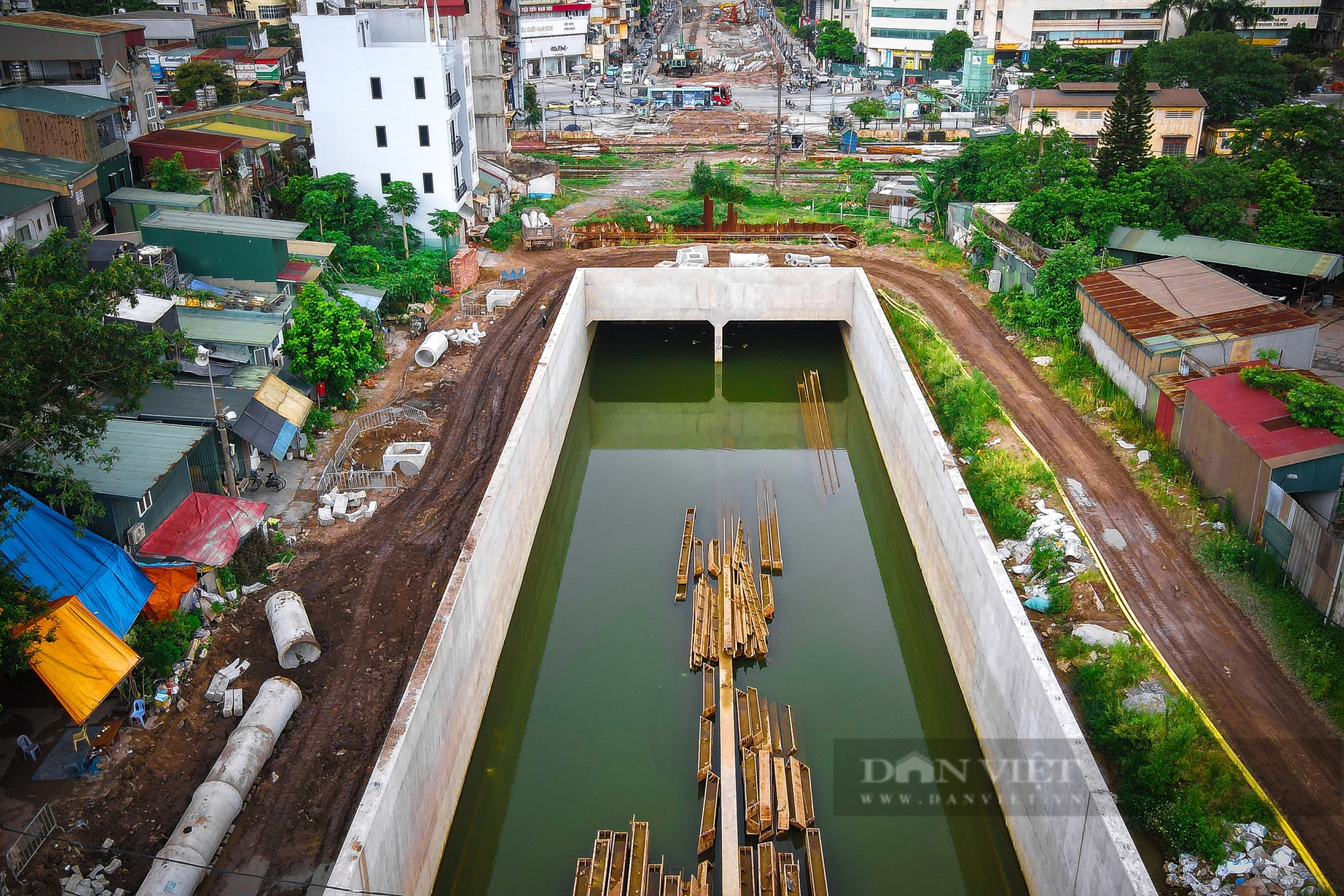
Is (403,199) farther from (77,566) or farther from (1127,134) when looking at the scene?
(1127,134)

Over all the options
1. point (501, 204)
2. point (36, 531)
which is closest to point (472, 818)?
point (36, 531)

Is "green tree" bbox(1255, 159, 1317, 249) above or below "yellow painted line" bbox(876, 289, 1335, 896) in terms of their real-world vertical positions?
above

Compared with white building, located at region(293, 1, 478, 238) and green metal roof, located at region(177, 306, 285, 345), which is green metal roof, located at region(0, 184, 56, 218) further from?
white building, located at region(293, 1, 478, 238)

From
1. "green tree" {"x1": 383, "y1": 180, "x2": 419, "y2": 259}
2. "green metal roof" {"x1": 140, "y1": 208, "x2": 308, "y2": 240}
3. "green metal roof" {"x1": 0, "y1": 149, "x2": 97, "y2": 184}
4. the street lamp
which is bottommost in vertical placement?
the street lamp

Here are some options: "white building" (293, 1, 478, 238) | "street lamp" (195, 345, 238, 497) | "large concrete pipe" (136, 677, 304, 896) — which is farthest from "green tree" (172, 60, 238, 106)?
"large concrete pipe" (136, 677, 304, 896)

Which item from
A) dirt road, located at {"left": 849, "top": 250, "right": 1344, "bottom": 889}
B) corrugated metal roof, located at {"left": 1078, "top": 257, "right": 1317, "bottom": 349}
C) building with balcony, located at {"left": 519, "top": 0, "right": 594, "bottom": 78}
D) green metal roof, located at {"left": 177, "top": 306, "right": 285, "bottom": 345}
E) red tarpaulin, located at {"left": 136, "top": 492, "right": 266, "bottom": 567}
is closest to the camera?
dirt road, located at {"left": 849, "top": 250, "right": 1344, "bottom": 889}

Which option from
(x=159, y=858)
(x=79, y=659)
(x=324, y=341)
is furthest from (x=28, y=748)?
(x=324, y=341)
